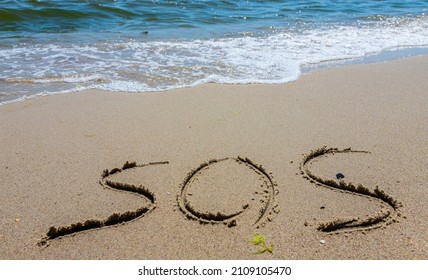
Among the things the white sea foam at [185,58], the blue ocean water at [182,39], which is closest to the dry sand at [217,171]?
the white sea foam at [185,58]

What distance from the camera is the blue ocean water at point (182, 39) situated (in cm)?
507

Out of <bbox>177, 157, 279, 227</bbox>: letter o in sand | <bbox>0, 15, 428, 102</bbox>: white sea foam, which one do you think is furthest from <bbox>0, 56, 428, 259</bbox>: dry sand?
<bbox>0, 15, 428, 102</bbox>: white sea foam

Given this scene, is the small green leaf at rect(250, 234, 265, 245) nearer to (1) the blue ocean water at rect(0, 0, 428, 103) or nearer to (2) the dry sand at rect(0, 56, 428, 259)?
(2) the dry sand at rect(0, 56, 428, 259)

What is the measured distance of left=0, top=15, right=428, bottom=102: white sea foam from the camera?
4.92 meters

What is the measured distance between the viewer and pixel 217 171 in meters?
3.04

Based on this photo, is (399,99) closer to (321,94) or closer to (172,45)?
(321,94)

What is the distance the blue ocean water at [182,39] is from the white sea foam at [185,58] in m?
0.01

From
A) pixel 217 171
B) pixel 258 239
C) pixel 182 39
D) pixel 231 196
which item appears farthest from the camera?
pixel 182 39

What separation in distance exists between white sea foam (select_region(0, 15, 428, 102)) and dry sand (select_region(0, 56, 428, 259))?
47 cm

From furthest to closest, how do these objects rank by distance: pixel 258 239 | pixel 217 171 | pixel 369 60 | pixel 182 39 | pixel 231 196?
pixel 182 39 < pixel 369 60 < pixel 217 171 < pixel 231 196 < pixel 258 239

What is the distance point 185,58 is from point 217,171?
3.26 metres

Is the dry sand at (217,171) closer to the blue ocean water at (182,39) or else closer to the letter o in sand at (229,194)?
the letter o in sand at (229,194)

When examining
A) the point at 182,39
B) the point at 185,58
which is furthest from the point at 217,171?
the point at 182,39

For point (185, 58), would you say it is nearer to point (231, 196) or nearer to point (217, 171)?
point (217, 171)
